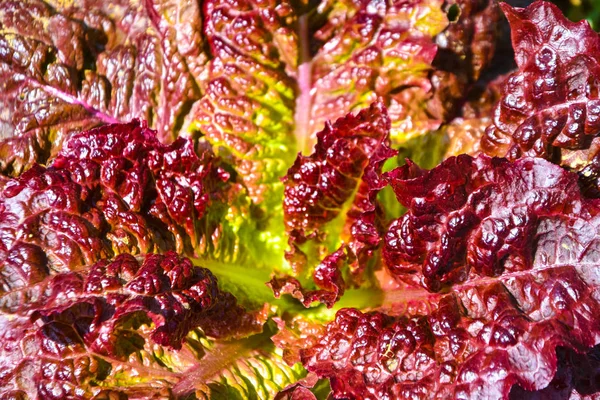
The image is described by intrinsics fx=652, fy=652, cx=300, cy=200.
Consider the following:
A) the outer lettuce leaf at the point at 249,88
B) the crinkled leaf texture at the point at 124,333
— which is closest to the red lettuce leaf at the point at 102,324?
the crinkled leaf texture at the point at 124,333

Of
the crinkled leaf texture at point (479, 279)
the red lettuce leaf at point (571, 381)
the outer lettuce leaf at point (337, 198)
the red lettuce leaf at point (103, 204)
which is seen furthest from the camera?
the outer lettuce leaf at point (337, 198)

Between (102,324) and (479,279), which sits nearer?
(102,324)

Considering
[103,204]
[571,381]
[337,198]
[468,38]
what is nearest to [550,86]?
[468,38]

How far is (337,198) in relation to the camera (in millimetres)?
2963

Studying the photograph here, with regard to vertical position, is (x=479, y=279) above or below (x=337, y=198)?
below

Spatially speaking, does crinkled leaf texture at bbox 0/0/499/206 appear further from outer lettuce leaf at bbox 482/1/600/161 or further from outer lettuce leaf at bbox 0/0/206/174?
outer lettuce leaf at bbox 482/1/600/161

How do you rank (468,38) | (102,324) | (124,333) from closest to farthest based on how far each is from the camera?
(102,324) → (124,333) → (468,38)

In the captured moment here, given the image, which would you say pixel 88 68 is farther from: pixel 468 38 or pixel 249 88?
pixel 468 38

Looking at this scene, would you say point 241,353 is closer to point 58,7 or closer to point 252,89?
point 252,89

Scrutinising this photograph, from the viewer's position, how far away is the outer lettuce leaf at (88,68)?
120 inches

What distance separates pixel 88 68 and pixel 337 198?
1.39m

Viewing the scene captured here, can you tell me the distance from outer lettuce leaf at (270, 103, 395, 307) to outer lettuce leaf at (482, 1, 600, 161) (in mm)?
558

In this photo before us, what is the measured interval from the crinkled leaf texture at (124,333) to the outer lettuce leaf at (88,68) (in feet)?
2.74

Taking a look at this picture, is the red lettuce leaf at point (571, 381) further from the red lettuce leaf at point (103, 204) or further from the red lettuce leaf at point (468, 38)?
the red lettuce leaf at point (103, 204)
